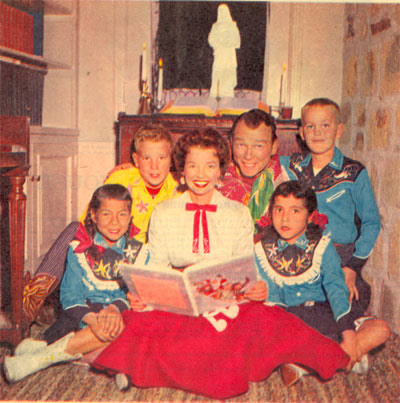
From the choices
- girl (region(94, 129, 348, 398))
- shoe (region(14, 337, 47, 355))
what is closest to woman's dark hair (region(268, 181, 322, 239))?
girl (region(94, 129, 348, 398))

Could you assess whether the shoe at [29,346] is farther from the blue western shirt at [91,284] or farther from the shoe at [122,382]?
the shoe at [122,382]

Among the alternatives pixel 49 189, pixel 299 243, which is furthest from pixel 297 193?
pixel 49 189

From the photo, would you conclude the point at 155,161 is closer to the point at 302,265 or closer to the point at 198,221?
the point at 198,221

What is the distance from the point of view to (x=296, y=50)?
52.9 inches

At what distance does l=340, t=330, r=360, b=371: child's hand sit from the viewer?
3.66 feet

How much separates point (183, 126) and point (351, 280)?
0.69 m

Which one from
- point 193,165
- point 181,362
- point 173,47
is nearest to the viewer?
point 181,362

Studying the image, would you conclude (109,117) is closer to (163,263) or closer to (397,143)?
(163,263)

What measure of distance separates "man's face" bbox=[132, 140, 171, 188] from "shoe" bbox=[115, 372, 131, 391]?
541 millimetres

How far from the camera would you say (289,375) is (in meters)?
1.07

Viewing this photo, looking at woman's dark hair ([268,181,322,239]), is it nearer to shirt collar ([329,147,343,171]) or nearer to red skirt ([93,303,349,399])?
shirt collar ([329,147,343,171])

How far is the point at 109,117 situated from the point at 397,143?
2.99 feet

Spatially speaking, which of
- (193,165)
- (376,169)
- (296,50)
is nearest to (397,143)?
(376,169)

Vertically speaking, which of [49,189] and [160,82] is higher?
[160,82]
